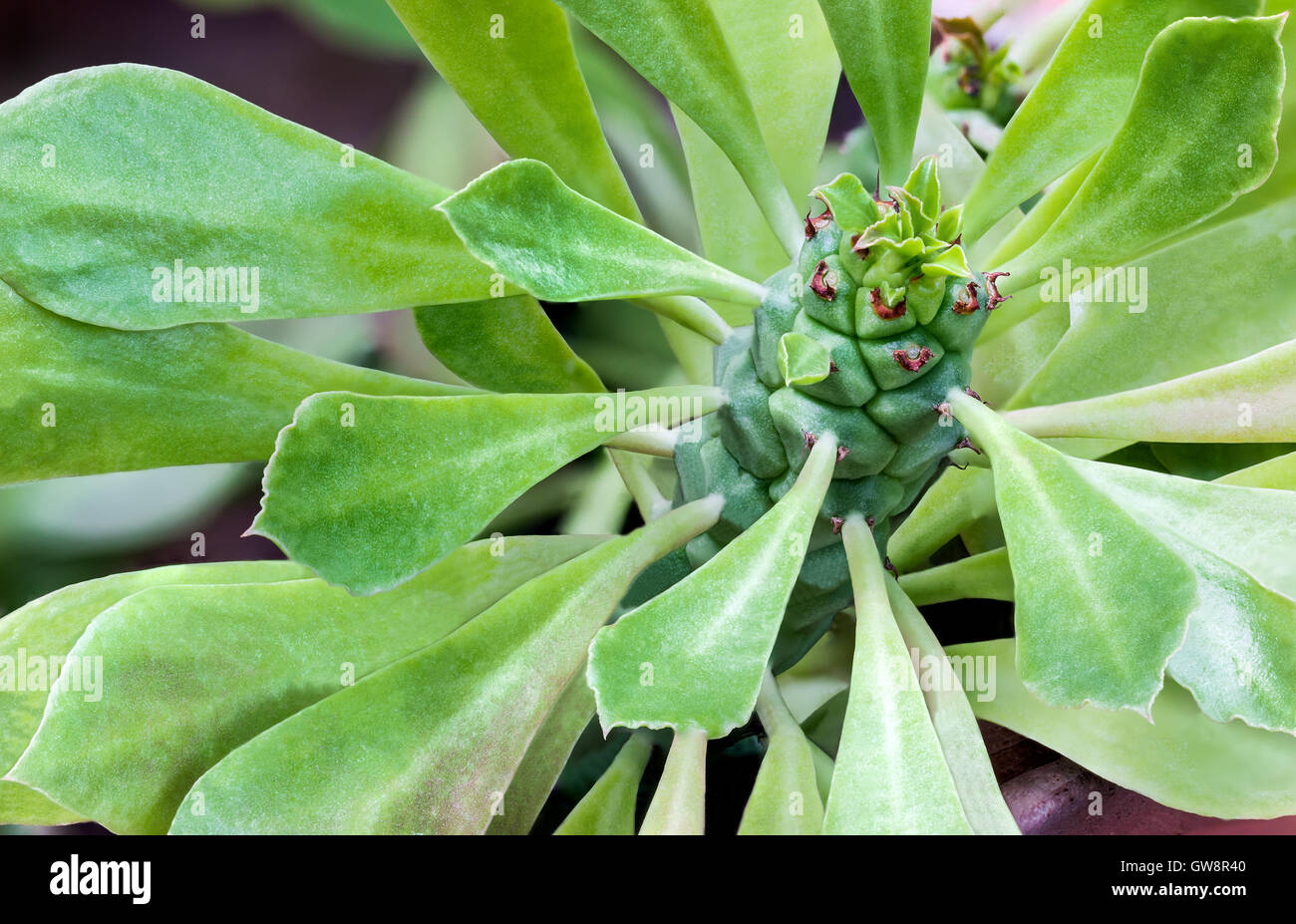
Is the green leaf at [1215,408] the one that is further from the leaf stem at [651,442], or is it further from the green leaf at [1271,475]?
the leaf stem at [651,442]

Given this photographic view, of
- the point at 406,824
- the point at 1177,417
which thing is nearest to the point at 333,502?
the point at 406,824

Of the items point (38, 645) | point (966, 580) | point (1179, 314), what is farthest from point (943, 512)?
point (38, 645)

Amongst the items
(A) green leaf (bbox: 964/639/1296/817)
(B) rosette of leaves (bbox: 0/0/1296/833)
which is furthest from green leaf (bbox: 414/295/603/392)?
(A) green leaf (bbox: 964/639/1296/817)

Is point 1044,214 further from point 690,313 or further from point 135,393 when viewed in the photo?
point 135,393

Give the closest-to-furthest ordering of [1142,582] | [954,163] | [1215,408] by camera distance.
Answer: [1142,582] → [1215,408] → [954,163]

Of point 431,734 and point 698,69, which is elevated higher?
point 698,69

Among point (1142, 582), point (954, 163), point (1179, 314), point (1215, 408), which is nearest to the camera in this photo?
point (1142, 582)

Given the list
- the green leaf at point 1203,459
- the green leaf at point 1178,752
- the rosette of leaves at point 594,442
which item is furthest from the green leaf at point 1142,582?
the green leaf at point 1203,459
